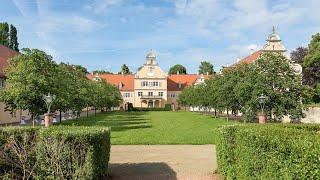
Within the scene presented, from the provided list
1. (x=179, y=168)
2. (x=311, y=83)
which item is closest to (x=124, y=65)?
(x=311, y=83)

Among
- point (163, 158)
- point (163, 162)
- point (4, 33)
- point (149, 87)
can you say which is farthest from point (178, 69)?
point (163, 162)

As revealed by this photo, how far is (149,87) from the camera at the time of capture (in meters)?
108

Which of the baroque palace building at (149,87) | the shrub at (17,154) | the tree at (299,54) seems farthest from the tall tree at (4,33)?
the shrub at (17,154)

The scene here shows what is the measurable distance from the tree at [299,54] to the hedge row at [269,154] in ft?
196

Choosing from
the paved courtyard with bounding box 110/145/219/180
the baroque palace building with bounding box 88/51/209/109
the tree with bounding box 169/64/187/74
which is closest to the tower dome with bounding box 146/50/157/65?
the baroque palace building with bounding box 88/51/209/109

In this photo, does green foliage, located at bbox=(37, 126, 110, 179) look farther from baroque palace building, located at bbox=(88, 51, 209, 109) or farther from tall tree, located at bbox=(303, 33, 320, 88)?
baroque palace building, located at bbox=(88, 51, 209, 109)

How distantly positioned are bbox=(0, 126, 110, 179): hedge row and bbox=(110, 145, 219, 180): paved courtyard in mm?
2966

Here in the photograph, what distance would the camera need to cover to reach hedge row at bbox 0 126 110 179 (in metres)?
10.5

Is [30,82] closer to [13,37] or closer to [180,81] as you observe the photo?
[13,37]

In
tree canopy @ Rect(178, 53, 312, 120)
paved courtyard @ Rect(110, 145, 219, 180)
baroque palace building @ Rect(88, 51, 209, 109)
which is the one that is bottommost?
paved courtyard @ Rect(110, 145, 219, 180)

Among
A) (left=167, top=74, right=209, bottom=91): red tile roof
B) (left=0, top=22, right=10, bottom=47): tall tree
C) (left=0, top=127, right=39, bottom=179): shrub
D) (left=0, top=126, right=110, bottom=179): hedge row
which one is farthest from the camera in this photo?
(left=167, top=74, right=209, bottom=91): red tile roof

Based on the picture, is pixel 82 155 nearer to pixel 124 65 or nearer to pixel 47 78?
pixel 47 78

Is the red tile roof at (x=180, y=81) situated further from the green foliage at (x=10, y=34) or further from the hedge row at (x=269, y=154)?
the hedge row at (x=269, y=154)

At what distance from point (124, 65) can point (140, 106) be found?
38.7 meters
